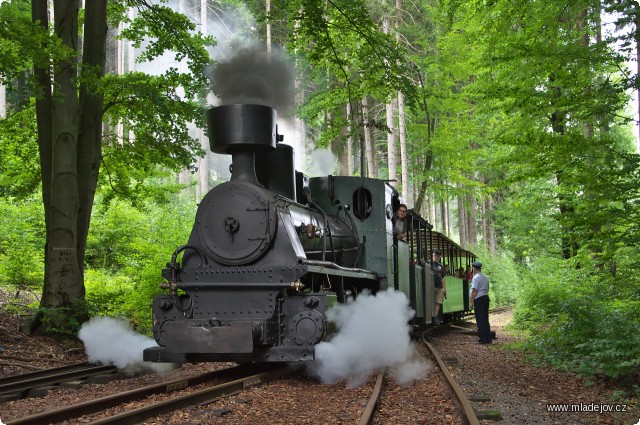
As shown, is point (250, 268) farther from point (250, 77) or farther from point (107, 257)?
point (107, 257)

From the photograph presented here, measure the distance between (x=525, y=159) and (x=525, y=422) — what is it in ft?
17.1

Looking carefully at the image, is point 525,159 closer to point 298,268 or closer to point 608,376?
point 608,376

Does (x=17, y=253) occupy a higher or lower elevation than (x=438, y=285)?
higher

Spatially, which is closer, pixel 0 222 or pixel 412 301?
pixel 412 301

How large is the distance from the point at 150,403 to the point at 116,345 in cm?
326

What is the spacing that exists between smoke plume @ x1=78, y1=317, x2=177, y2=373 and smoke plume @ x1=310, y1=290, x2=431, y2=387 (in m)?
2.37

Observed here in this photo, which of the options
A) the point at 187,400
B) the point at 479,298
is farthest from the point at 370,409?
the point at 479,298

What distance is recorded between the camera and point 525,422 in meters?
5.15

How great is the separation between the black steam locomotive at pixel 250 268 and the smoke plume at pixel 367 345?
14.4 inches

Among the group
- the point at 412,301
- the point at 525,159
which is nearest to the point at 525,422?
the point at 525,159

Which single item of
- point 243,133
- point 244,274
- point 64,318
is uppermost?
point 243,133

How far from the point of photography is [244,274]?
6953 millimetres

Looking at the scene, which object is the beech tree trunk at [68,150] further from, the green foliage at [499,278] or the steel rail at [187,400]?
the green foliage at [499,278]

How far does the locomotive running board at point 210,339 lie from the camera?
20.7ft
